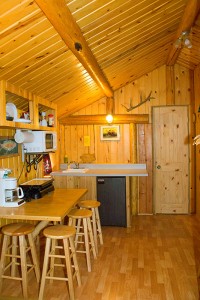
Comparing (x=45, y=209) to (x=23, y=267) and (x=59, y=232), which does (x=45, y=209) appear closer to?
(x=59, y=232)

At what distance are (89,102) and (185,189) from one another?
96.5 inches

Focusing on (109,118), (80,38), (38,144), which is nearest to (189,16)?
(80,38)

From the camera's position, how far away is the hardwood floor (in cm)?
248

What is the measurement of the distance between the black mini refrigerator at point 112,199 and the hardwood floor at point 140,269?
0.45 feet

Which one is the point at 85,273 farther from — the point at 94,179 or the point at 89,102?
the point at 89,102

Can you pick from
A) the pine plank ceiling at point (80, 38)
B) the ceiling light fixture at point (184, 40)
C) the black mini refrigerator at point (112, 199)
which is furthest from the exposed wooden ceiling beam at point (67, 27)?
the black mini refrigerator at point (112, 199)

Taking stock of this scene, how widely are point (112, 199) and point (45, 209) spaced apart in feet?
6.04

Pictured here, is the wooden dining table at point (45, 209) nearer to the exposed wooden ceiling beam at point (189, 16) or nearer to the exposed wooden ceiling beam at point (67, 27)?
the exposed wooden ceiling beam at point (67, 27)

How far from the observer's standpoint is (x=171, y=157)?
504 centimetres

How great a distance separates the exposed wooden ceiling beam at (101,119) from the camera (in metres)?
5.03

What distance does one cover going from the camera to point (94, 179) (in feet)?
13.9

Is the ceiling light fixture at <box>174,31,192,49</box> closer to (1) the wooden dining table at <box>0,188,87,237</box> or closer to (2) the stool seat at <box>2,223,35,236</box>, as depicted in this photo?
(1) the wooden dining table at <box>0,188,87,237</box>

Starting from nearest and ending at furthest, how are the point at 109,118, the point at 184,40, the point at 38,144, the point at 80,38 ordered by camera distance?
the point at 80,38 < the point at 38,144 < the point at 184,40 < the point at 109,118

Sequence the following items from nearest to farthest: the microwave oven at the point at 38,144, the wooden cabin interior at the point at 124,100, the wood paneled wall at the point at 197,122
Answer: the wooden cabin interior at the point at 124,100 → the microwave oven at the point at 38,144 → the wood paneled wall at the point at 197,122
